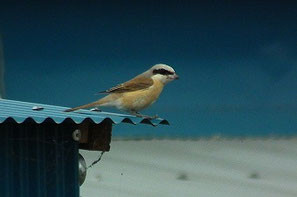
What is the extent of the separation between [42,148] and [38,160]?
0.09 metres

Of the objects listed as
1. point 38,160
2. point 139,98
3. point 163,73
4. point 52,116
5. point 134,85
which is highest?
point 163,73

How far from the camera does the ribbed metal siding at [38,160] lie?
18.8 feet

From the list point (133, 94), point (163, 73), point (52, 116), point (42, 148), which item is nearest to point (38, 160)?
point (42, 148)

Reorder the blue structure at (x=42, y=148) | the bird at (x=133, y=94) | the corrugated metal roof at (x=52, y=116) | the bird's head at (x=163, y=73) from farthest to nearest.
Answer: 1. the bird's head at (x=163, y=73)
2. the bird at (x=133, y=94)
3. the blue structure at (x=42, y=148)
4. the corrugated metal roof at (x=52, y=116)

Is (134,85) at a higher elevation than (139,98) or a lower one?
higher

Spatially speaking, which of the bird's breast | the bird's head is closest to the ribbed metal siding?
the bird's breast

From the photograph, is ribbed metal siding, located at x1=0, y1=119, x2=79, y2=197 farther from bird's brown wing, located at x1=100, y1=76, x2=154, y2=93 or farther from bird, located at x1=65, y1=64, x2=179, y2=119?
bird's brown wing, located at x1=100, y1=76, x2=154, y2=93

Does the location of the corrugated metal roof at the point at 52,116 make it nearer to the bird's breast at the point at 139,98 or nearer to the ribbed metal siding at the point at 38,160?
the ribbed metal siding at the point at 38,160

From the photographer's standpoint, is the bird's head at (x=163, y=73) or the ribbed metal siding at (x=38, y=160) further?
the bird's head at (x=163, y=73)

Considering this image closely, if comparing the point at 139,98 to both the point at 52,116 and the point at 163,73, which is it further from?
the point at 52,116

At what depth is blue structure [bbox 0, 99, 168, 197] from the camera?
18.6 ft

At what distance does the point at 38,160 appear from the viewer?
591 centimetres

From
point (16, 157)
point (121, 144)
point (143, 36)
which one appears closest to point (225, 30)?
point (143, 36)

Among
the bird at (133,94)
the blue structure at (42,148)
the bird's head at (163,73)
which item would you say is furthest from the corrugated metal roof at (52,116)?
the bird's head at (163,73)
